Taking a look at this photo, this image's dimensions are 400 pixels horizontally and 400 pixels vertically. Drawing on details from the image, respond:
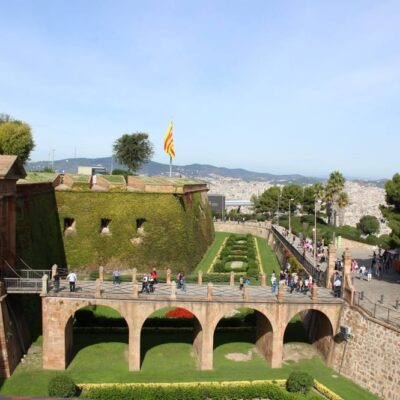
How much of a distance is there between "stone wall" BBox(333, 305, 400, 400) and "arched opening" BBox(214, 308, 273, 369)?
4.72m

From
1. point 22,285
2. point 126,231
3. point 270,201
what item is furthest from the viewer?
point 270,201

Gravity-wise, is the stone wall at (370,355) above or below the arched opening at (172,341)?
above

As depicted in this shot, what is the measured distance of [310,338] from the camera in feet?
112

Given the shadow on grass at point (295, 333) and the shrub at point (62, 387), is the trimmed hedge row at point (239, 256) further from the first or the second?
the shrub at point (62, 387)

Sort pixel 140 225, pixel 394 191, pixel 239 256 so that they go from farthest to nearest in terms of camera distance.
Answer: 1. pixel 239 256
2. pixel 140 225
3. pixel 394 191

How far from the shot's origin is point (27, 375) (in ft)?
91.8

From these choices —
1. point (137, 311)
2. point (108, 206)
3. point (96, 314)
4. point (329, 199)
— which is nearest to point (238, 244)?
point (329, 199)

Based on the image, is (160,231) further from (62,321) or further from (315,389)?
(315,389)

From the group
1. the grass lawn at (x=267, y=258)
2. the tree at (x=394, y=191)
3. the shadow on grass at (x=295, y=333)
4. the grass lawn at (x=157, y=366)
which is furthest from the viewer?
the grass lawn at (x=267, y=258)

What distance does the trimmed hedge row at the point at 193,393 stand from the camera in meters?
24.8

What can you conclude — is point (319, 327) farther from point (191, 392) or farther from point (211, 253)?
point (211, 253)

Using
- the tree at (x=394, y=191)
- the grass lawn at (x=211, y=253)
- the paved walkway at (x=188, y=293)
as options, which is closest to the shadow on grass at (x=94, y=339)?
the paved walkway at (x=188, y=293)

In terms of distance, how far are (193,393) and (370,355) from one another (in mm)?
10618

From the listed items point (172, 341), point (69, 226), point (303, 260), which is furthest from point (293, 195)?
point (172, 341)
